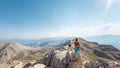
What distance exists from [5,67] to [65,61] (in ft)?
170

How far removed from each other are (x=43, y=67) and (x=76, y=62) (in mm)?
16767

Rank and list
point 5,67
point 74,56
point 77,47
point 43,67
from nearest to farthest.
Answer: point 77,47 → point 74,56 → point 43,67 → point 5,67

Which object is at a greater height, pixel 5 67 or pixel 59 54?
pixel 59 54

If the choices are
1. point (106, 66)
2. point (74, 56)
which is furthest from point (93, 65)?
point (74, 56)

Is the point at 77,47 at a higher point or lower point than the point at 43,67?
higher

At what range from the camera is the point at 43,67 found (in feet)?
177

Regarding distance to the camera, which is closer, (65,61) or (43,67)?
(65,61)

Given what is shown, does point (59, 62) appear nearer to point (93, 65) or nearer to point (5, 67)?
point (93, 65)

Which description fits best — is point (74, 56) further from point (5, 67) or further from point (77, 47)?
point (5, 67)

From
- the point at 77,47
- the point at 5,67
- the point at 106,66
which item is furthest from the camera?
the point at 5,67

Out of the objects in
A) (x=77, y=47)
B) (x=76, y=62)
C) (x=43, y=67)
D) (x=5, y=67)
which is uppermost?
(x=77, y=47)

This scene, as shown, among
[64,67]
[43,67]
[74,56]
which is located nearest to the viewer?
[74,56]

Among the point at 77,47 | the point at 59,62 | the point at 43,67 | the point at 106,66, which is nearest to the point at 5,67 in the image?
the point at 43,67

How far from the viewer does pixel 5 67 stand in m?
88.1
